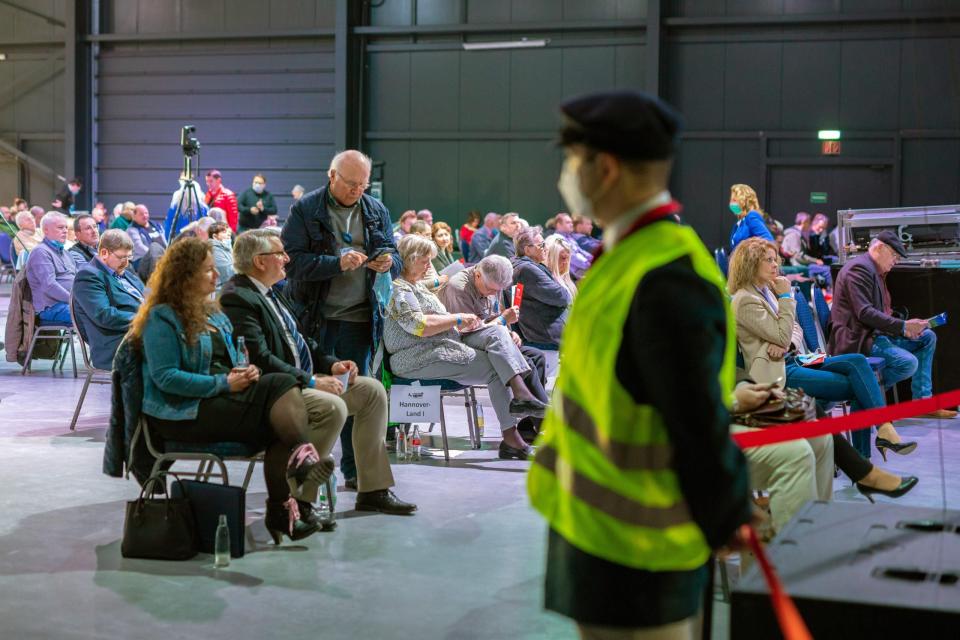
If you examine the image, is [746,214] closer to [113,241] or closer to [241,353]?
[113,241]

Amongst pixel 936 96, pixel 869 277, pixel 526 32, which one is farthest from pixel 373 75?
pixel 869 277

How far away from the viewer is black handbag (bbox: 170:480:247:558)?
3.97 m

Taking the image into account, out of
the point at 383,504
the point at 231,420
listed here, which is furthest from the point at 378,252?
the point at 231,420

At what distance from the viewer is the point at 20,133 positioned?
19.8 m

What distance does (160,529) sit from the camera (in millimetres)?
4008

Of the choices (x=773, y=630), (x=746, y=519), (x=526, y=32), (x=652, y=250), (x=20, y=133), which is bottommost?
(x=773, y=630)

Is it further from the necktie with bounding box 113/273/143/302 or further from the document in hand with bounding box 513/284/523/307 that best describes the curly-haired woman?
the document in hand with bounding box 513/284/523/307

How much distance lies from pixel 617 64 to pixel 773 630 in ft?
49.6

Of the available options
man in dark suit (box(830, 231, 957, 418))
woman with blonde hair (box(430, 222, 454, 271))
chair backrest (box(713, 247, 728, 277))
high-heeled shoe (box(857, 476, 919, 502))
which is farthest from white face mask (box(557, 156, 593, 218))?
chair backrest (box(713, 247, 728, 277))

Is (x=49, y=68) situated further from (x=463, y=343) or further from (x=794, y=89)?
(x=463, y=343)

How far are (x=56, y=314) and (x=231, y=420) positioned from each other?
472cm

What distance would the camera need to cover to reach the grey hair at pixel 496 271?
6035mm

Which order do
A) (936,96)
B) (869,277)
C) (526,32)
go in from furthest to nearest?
(526,32) → (936,96) → (869,277)

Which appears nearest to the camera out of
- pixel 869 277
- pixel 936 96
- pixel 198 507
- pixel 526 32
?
pixel 198 507
